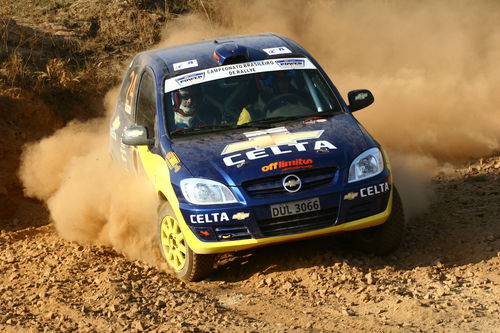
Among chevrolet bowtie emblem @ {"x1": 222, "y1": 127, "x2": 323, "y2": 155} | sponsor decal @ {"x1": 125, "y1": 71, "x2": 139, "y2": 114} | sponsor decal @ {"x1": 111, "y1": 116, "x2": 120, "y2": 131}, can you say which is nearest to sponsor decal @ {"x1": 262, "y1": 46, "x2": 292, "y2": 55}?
chevrolet bowtie emblem @ {"x1": 222, "y1": 127, "x2": 323, "y2": 155}

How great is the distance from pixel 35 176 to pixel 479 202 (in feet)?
17.4

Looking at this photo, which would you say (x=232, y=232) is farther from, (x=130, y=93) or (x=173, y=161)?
(x=130, y=93)

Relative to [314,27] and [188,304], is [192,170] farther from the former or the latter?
[314,27]

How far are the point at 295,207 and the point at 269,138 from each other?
75 cm

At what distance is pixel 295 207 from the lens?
6840 mm

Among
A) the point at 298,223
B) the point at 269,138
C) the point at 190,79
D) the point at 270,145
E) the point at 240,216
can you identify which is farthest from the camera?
the point at 190,79

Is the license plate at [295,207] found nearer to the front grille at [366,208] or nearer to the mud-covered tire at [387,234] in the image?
the front grille at [366,208]

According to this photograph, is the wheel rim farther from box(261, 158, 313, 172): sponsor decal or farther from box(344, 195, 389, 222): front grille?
box(344, 195, 389, 222): front grille

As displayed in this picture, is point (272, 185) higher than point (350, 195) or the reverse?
higher

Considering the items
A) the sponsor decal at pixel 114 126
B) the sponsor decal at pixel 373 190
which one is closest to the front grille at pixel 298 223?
the sponsor decal at pixel 373 190

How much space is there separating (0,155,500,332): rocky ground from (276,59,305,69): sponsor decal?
1573 mm

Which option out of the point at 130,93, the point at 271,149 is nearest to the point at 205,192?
the point at 271,149

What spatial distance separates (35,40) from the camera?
13867 mm

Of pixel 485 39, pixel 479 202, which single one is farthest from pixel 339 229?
pixel 485 39
